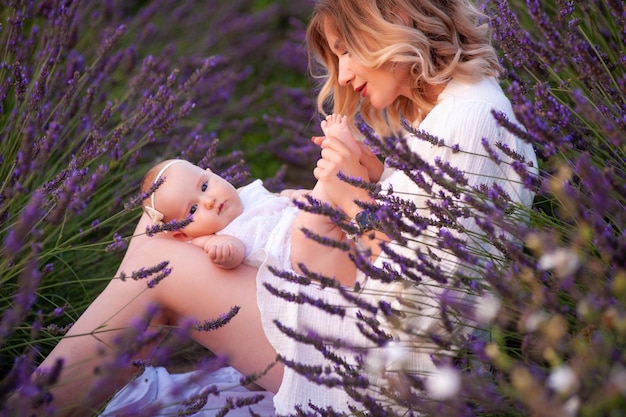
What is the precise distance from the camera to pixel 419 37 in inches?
74.9

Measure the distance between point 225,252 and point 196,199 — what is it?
14.6 inches

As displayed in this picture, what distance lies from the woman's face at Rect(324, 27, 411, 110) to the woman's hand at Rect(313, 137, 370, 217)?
0.20 metres

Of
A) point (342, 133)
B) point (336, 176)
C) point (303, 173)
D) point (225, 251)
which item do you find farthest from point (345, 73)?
point (303, 173)

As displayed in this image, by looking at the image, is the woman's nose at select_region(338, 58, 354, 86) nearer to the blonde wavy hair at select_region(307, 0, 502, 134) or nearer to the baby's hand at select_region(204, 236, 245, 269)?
the blonde wavy hair at select_region(307, 0, 502, 134)

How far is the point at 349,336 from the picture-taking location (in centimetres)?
177

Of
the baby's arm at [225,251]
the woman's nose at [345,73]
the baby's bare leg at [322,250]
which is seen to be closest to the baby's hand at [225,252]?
the baby's arm at [225,251]

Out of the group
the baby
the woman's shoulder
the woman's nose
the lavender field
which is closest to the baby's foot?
Answer: the baby

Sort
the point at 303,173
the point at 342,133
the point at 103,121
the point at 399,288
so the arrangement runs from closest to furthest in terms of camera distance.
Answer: the point at 399,288
the point at 342,133
the point at 103,121
the point at 303,173

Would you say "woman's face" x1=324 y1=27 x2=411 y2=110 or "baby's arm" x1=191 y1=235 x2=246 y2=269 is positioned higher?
"woman's face" x1=324 y1=27 x2=411 y2=110

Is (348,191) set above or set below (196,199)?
above

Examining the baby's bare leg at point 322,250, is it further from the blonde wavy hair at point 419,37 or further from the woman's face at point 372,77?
the blonde wavy hair at point 419,37

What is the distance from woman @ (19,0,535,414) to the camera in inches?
68.9

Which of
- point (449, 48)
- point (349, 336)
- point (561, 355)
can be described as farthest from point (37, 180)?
point (561, 355)

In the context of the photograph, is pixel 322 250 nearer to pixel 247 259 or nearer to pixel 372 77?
pixel 247 259
